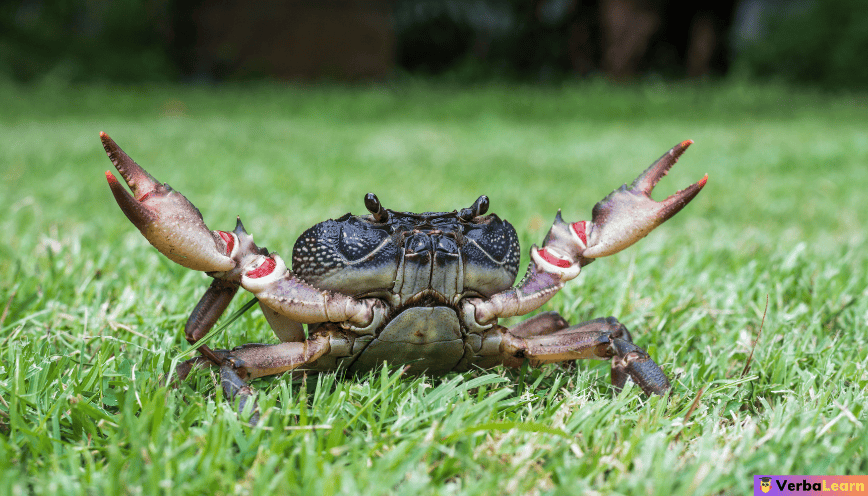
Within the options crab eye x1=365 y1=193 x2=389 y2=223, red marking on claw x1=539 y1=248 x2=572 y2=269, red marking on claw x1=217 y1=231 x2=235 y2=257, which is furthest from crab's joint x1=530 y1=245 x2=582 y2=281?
red marking on claw x1=217 y1=231 x2=235 y2=257

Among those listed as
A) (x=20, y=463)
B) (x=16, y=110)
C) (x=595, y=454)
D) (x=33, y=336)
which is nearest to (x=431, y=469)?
(x=595, y=454)

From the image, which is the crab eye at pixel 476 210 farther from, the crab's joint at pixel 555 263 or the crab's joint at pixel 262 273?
the crab's joint at pixel 262 273

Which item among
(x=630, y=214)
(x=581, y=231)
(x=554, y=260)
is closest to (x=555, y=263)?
(x=554, y=260)

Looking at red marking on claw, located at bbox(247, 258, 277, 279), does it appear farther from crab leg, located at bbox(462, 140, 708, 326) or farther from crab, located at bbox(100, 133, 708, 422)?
crab leg, located at bbox(462, 140, 708, 326)

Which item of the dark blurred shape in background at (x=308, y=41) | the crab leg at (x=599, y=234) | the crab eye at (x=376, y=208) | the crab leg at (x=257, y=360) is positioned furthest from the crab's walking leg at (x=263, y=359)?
the dark blurred shape in background at (x=308, y=41)

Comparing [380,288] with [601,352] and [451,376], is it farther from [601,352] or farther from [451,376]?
[601,352]
